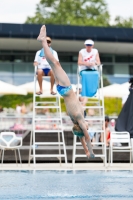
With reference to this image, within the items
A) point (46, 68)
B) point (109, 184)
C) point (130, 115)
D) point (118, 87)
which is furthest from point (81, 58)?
point (118, 87)

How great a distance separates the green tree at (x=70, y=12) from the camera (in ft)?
198

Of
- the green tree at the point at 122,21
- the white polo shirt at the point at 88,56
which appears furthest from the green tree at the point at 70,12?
the white polo shirt at the point at 88,56

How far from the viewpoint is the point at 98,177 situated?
10805mm

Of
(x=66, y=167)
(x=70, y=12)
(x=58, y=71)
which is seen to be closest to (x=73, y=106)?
(x=58, y=71)

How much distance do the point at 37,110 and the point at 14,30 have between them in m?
3.98

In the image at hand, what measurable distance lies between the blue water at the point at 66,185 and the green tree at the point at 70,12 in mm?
49635

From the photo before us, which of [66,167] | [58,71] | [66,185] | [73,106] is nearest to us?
[73,106]

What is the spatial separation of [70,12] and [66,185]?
54.0 m

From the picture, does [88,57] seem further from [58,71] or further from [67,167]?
[58,71]

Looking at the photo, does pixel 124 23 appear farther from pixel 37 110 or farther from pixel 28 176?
pixel 28 176

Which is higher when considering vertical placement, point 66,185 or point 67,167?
point 66,185

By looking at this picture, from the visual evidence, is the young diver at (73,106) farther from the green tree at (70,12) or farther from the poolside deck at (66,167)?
the green tree at (70,12)

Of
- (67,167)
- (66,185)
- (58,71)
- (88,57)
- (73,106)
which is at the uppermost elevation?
(88,57)

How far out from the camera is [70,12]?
62.1 meters
